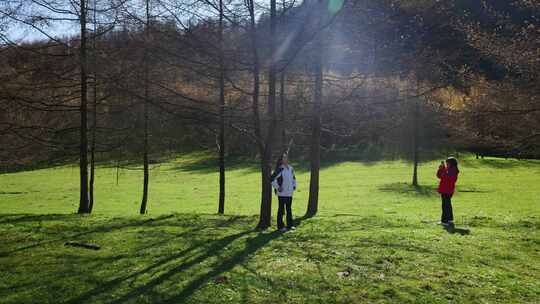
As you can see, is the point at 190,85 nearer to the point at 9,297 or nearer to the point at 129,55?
the point at 129,55

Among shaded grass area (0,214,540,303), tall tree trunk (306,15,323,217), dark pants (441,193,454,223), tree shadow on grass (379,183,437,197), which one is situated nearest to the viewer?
shaded grass area (0,214,540,303)

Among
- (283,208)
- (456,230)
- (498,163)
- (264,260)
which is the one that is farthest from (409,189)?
(264,260)

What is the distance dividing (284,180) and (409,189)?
20056 mm

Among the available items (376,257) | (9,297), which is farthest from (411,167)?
(9,297)

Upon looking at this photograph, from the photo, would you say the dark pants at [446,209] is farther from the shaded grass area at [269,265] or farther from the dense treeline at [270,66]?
the dense treeline at [270,66]

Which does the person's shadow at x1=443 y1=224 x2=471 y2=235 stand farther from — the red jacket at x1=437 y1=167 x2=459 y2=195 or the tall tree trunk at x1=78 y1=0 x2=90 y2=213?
the tall tree trunk at x1=78 y1=0 x2=90 y2=213

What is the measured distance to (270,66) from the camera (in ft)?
36.6

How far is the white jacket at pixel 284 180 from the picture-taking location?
36.3 ft

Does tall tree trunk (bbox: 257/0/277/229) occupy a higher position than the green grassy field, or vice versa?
tall tree trunk (bbox: 257/0/277/229)

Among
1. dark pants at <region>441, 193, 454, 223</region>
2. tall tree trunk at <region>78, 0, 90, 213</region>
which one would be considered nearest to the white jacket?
dark pants at <region>441, 193, 454, 223</region>

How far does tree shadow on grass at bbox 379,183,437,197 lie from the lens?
27658mm

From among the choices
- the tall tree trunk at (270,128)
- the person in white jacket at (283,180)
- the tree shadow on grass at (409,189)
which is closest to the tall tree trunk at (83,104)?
the tall tree trunk at (270,128)

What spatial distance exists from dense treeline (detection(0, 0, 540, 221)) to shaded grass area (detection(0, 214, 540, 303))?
7.78 feet

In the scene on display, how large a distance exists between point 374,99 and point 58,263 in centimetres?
912
